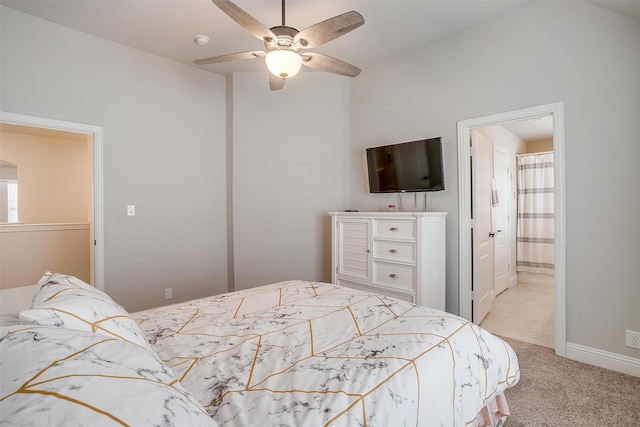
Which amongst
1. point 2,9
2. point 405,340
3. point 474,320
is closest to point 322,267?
point 474,320

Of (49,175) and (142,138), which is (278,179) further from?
(49,175)

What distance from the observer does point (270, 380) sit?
1010 millimetres

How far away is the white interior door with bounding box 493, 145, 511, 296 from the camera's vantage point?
416cm

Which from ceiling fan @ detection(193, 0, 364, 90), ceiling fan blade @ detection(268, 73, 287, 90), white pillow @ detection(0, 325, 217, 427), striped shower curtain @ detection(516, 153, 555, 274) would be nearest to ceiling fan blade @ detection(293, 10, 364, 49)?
ceiling fan @ detection(193, 0, 364, 90)

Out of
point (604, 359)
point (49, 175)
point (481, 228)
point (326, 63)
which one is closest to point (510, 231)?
point (481, 228)

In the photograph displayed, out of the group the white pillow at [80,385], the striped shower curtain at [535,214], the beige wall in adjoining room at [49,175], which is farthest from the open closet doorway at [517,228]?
the beige wall in adjoining room at [49,175]

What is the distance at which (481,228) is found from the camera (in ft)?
10.9

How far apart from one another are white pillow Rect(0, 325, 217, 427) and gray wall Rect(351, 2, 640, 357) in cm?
287

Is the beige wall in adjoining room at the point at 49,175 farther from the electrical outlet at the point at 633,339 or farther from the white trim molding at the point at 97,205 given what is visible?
the electrical outlet at the point at 633,339

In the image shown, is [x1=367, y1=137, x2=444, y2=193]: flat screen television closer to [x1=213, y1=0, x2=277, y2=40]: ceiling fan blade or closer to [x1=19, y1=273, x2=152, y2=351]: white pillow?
[x1=213, y1=0, x2=277, y2=40]: ceiling fan blade

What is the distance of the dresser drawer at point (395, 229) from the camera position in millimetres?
2854

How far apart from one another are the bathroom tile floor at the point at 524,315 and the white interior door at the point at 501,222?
0.21 meters

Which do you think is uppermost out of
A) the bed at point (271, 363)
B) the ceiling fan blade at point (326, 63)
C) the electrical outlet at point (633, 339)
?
the ceiling fan blade at point (326, 63)

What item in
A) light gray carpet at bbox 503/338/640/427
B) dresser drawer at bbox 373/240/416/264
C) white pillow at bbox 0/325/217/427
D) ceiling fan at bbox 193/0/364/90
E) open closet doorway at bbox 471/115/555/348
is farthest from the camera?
open closet doorway at bbox 471/115/555/348
